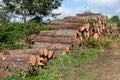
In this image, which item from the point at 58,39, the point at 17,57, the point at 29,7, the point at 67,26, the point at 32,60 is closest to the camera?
the point at 32,60

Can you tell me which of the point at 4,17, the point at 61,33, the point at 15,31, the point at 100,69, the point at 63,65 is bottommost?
the point at 100,69

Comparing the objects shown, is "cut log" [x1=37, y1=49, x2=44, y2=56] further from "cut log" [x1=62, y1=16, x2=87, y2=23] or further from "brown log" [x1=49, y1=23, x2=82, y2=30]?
"cut log" [x1=62, y1=16, x2=87, y2=23]

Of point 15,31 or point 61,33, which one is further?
point 15,31

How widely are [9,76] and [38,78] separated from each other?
0.79 m

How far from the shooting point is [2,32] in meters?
14.8

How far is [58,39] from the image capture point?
498 inches

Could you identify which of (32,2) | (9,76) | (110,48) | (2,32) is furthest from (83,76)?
(32,2)

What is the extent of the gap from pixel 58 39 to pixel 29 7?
57.9 ft

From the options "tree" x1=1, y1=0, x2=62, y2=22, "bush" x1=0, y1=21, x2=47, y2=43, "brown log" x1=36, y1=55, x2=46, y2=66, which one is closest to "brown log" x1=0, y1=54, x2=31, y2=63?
"brown log" x1=36, y1=55, x2=46, y2=66

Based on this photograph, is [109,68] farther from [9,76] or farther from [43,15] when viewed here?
[43,15]

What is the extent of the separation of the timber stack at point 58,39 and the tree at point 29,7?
44.3 ft

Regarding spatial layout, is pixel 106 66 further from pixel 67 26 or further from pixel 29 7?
pixel 29 7

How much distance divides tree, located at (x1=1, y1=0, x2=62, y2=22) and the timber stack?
44.3 feet

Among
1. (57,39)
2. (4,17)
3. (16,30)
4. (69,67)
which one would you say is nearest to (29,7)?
(4,17)
